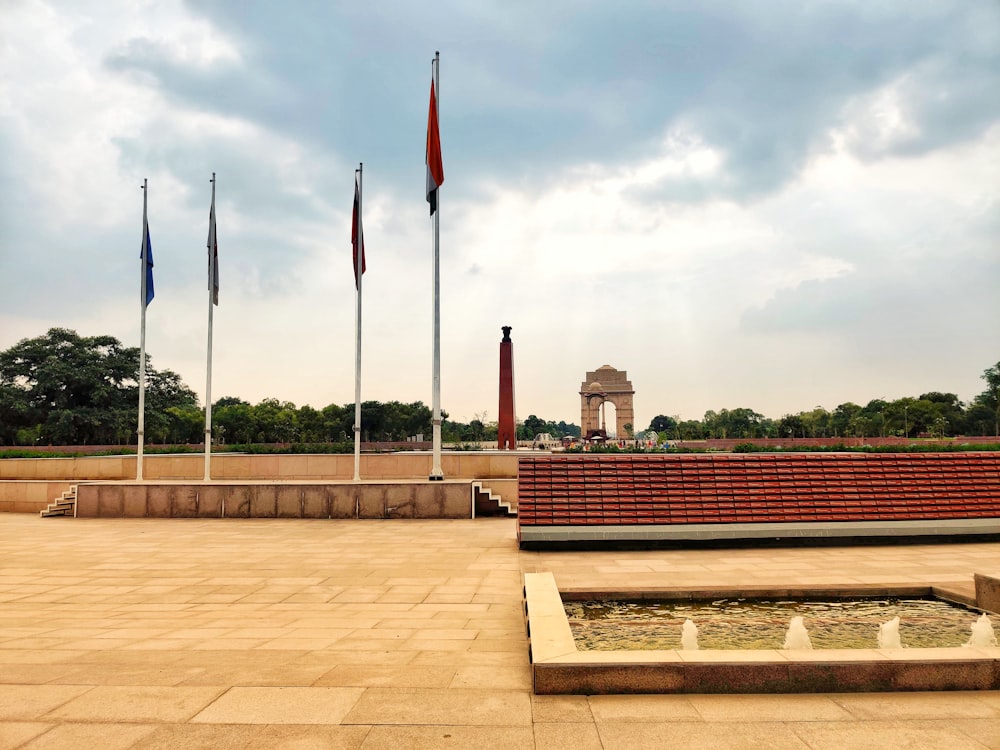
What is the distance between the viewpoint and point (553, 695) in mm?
3828

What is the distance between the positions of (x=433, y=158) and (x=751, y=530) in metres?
10.2

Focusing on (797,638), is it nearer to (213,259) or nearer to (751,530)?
(751,530)

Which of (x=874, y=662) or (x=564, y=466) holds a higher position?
(x=564, y=466)

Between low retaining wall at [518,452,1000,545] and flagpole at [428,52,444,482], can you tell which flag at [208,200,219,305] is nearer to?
flagpole at [428,52,444,482]

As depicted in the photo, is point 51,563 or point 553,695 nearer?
point 553,695

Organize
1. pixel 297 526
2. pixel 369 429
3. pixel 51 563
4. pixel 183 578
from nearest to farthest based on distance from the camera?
pixel 183 578
pixel 51 563
pixel 297 526
pixel 369 429

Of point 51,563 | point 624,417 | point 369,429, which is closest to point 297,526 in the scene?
point 51,563

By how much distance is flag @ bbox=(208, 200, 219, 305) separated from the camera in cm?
1692

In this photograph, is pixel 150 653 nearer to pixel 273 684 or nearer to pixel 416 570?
pixel 273 684

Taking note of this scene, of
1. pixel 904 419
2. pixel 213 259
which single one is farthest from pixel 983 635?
pixel 904 419

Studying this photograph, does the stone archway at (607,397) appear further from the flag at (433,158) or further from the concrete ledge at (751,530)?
the concrete ledge at (751,530)

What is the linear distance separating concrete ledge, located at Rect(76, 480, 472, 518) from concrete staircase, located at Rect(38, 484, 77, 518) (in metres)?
0.85

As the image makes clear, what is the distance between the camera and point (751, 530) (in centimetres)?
944

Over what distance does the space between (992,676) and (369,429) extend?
2644 inches
